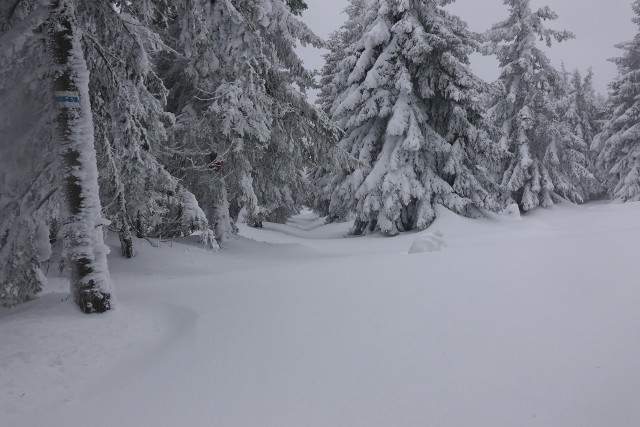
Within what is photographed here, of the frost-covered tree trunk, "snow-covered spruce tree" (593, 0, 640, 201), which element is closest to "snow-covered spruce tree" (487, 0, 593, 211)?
"snow-covered spruce tree" (593, 0, 640, 201)

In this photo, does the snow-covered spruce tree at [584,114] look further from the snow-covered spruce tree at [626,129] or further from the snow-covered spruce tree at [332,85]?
the snow-covered spruce tree at [332,85]

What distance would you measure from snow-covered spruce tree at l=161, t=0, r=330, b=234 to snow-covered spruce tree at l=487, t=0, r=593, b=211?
49.7ft

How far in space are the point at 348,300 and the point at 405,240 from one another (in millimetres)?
9086

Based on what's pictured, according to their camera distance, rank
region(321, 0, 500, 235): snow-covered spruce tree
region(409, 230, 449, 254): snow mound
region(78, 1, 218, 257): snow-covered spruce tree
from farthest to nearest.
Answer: region(321, 0, 500, 235): snow-covered spruce tree → region(409, 230, 449, 254): snow mound → region(78, 1, 218, 257): snow-covered spruce tree

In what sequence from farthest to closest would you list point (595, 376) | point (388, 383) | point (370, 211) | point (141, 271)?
point (370, 211), point (141, 271), point (388, 383), point (595, 376)

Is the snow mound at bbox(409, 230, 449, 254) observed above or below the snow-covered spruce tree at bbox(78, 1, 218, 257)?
below

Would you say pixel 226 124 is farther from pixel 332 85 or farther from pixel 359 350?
pixel 332 85

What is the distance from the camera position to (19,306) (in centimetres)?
577

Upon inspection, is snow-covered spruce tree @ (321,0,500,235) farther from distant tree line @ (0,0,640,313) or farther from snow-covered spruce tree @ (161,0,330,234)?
snow-covered spruce tree @ (161,0,330,234)

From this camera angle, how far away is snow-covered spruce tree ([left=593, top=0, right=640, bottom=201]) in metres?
26.2

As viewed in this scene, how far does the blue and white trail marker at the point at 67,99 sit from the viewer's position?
4.75 m

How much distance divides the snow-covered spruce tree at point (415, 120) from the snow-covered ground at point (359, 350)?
9.00m

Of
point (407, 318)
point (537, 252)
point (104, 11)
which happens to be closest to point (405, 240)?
point (537, 252)

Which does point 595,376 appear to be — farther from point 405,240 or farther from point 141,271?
point 405,240
